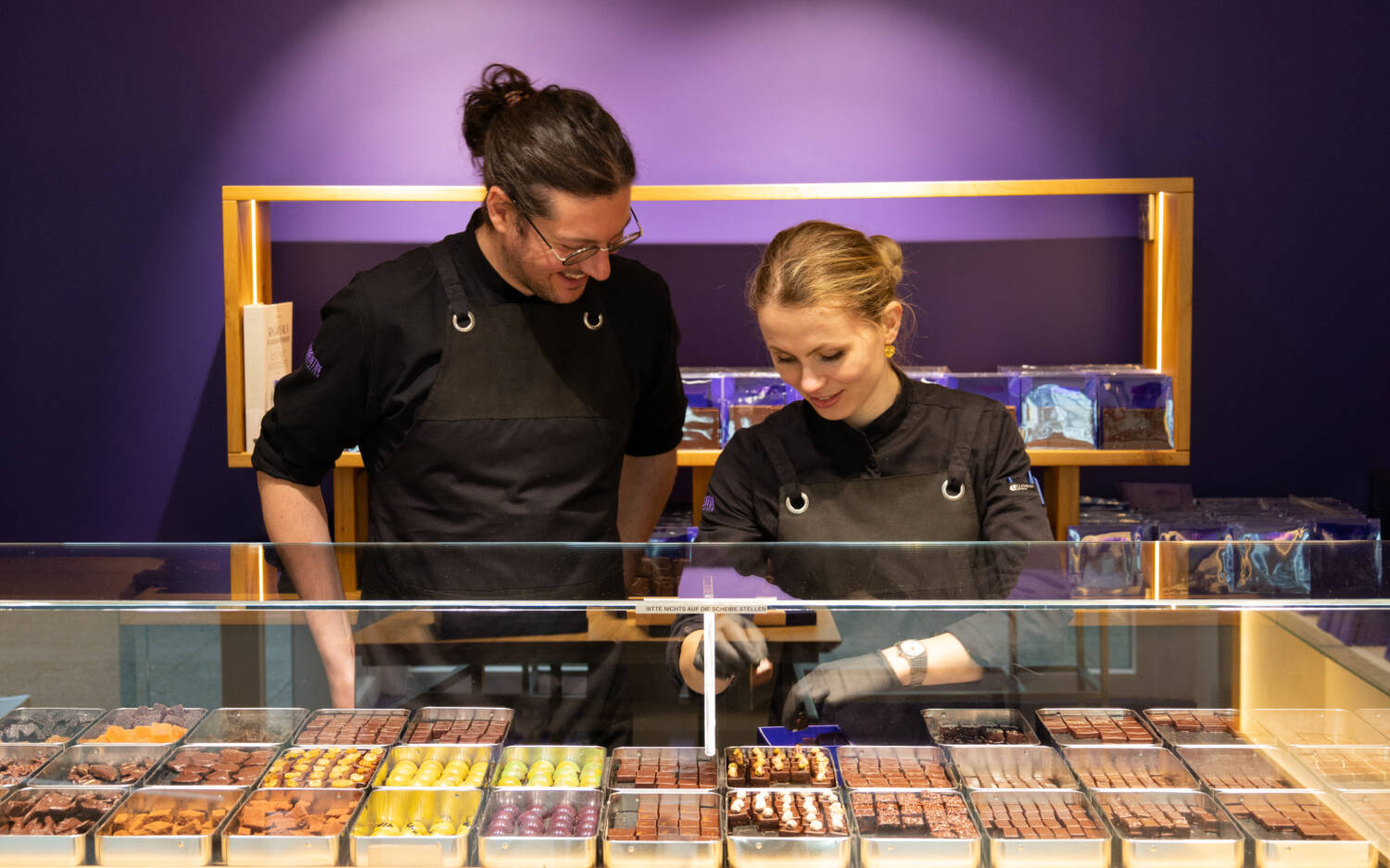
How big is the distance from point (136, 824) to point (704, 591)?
0.73m

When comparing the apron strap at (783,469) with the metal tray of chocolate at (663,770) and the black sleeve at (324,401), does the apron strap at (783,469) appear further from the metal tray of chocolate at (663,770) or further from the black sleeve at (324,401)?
the black sleeve at (324,401)

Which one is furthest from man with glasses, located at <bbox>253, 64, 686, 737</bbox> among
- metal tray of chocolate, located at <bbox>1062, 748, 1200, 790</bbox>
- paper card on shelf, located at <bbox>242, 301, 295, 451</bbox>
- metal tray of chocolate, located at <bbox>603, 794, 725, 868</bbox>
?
paper card on shelf, located at <bbox>242, 301, 295, 451</bbox>

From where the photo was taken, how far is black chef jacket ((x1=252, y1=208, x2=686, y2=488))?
79.8 inches

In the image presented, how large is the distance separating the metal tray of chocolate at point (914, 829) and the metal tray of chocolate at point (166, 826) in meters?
0.75

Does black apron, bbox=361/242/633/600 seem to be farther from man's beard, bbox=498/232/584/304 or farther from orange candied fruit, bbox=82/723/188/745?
orange candied fruit, bbox=82/723/188/745

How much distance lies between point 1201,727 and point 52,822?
143cm

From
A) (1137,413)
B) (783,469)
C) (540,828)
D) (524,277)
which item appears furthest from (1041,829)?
(1137,413)

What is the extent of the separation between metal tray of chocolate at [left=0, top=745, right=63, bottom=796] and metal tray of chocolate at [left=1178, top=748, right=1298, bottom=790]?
146 cm

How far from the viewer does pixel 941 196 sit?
11.2 feet

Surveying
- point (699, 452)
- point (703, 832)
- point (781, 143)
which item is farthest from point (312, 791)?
point (781, 143)

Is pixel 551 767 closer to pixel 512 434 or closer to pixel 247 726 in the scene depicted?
pixel 247 726

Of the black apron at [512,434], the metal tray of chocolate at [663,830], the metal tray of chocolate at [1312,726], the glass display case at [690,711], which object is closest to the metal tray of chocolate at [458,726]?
the glass display case at [690,711]

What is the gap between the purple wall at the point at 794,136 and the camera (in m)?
3.73

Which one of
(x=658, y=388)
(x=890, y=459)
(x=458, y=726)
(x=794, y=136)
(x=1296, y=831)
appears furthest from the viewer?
(x=794, y=136)
